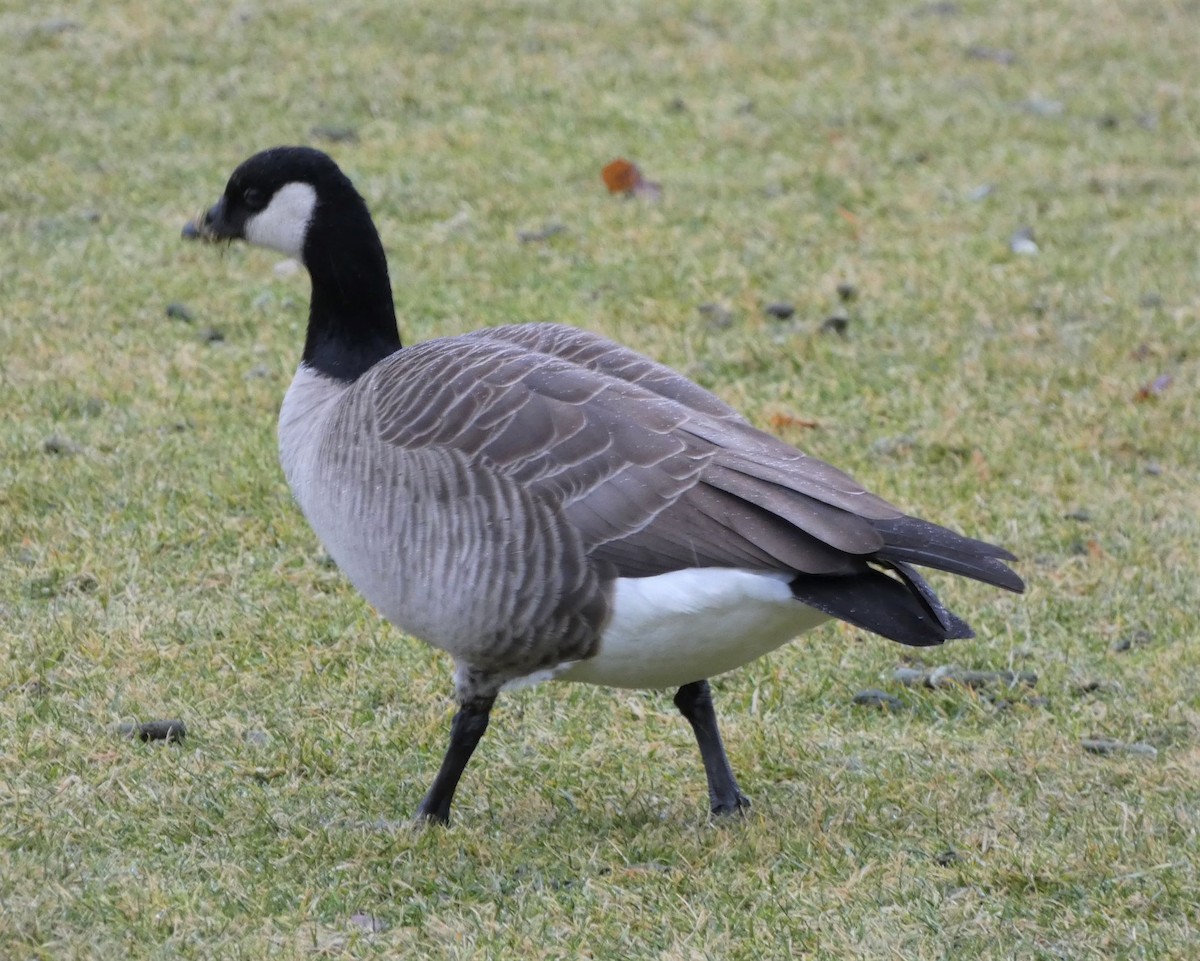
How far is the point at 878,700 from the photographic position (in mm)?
4715

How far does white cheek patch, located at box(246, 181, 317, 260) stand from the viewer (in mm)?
4480

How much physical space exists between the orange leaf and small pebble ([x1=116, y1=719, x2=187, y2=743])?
5154 millimetres

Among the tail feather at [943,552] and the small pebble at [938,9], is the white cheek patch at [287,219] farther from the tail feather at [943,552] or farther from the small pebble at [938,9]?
the small pebble at [938,9]

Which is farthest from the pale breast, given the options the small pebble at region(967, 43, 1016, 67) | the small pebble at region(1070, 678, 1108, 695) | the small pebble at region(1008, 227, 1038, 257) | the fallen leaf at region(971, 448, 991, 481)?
the small pebble at region(967, 43, 1016, 67)

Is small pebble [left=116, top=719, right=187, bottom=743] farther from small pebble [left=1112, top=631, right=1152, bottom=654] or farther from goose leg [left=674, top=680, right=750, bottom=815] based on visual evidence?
small pebble [left=1112, top=631, right=1152, bottom=654]

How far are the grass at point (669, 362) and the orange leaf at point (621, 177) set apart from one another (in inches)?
7.5

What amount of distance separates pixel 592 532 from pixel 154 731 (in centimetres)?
147

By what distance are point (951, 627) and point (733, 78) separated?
298 inches

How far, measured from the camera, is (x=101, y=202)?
8531 millimetres

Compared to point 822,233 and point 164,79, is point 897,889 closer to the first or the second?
point 822,233

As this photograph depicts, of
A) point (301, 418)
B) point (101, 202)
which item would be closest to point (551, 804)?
point (301, 418)

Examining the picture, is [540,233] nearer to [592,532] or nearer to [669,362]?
[669,362]

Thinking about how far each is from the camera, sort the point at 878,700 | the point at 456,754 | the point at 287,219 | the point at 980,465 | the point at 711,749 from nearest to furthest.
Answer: the point at 456,754, the point at 711,749, the point at 287,219, the point at 878,700, the point at 980,465

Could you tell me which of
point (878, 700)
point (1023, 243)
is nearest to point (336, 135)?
point (1023, 243)
